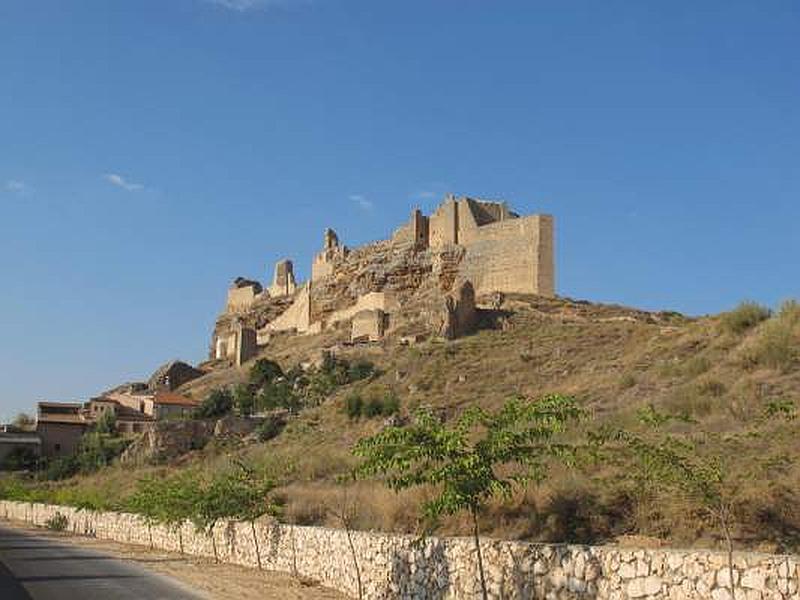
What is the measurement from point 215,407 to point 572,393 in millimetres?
41991

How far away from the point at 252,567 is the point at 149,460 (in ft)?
105

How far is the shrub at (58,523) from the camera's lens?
122 feet

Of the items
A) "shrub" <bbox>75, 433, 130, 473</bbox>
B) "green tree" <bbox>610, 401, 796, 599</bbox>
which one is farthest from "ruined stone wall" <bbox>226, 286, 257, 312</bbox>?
"green tree" <bbox>610, 401, 796, 599</bbox>

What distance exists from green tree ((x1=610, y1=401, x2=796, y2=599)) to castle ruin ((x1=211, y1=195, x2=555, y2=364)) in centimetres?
4300

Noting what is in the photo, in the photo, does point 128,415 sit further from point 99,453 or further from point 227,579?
point 227,579

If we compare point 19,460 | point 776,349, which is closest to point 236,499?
point 776,349

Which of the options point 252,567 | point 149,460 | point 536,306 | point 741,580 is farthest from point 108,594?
point 536,306

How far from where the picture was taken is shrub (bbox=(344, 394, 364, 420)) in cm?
4084

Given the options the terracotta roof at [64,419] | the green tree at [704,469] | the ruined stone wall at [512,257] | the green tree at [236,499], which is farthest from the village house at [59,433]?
the green tree at [704,469]

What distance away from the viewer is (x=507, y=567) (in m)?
10.6

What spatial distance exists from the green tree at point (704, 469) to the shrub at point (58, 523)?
93.7ft

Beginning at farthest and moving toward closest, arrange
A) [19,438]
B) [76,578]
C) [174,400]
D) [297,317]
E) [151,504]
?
[297,317] → [174,400] → [19,438] → [151,504] → [76,578]

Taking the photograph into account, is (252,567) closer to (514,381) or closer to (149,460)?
(514,381)

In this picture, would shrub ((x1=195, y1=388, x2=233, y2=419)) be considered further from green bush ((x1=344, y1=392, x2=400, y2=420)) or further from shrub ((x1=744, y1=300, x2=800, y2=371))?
shrub ((x1=744, y1=300, x2=800, y2=371))
